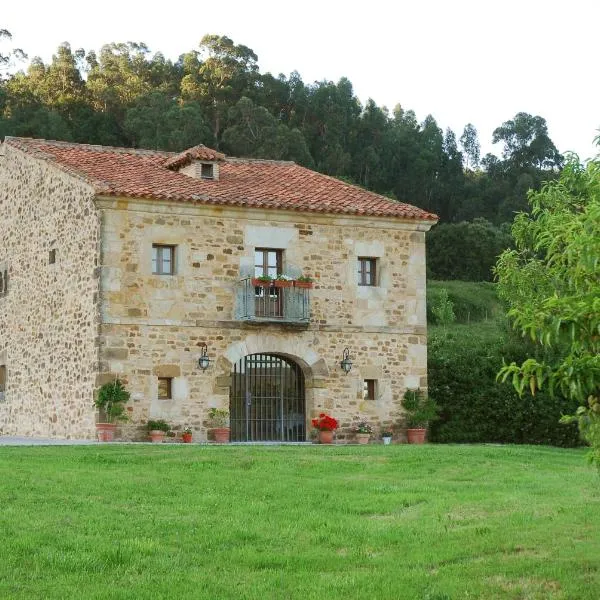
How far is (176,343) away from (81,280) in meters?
2.58

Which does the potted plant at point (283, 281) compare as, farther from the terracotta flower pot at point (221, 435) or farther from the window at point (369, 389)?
the terracotta flower pot at point (221, 435)

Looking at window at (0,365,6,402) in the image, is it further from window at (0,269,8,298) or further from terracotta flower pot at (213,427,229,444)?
terracotta flower pot at (213,427,229,444)

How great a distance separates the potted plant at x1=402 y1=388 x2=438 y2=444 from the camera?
2781 centimetres

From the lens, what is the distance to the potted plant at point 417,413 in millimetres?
27812

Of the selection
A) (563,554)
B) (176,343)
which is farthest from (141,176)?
(563,554)

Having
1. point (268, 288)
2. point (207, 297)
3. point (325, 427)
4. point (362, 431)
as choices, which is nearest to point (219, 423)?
point (325, 427)

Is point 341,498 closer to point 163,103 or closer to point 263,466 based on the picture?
point 263,466

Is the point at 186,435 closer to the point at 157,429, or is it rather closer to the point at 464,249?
the point at 157,429

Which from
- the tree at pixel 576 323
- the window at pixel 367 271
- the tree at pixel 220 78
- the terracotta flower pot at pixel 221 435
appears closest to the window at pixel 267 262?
the window at pixel 367 271

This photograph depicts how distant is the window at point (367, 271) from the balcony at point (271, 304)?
5.04ft

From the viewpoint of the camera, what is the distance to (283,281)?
2698 cm

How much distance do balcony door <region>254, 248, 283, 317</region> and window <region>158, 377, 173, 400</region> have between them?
246 cm

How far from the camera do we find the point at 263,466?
18719 millimetres

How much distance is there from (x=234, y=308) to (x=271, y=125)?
3231 cm
